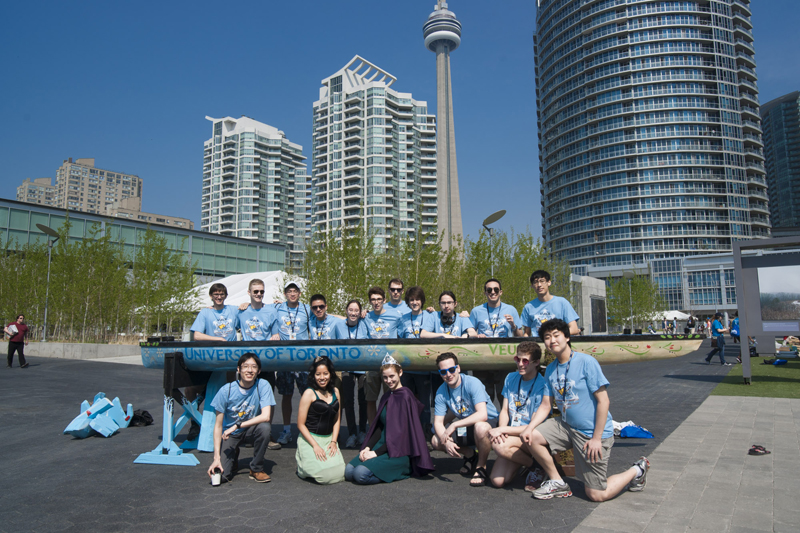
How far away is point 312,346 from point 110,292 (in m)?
23.4

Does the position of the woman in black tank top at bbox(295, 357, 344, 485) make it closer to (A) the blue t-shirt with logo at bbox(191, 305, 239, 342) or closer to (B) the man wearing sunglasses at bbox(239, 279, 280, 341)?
(B) the man wearing sunglasses at bbox(239, 279, 280, 341)

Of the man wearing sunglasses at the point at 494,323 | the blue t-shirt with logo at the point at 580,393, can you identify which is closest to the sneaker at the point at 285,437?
the man wearing sunglasses at the point at 494,323

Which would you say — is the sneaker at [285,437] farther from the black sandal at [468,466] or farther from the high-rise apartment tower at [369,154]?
the high-rise apartment tower at [369,154]

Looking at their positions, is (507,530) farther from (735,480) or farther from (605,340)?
(605,340)

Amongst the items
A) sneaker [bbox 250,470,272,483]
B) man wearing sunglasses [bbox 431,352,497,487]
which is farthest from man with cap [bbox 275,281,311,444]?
man wearing sunglasses [bbox 431,352,497,487]

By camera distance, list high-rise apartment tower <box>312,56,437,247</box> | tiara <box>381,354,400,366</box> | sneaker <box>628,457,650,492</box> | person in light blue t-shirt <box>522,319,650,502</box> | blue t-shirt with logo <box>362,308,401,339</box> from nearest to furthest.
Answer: person in light blue t-shirt <box>522,319,650,502</box>, sneaker <box>628,457,650,492</box>, tiara <box>381,354,400,366</box>, blue t-shirt with logo <box>362,308,401,339</box>, high-rise apartment tower <box>312,56,437,247</box>

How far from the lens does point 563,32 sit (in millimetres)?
95000

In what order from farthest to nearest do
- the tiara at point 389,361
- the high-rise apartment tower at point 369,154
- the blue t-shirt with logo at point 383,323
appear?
1. the high-rise apartment tower at point 369,154
2. the blue t-shirt with logo at point 383,323
3. the tiara at point 389,361

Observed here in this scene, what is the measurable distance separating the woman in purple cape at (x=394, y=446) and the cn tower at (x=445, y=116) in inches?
3163

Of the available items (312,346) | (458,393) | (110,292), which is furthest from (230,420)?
(110,292)

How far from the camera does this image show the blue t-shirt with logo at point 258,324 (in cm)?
693

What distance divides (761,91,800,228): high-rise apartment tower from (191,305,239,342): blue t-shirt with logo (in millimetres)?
181890

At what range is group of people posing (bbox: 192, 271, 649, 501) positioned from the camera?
442cm

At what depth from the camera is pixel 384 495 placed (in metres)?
4.62
